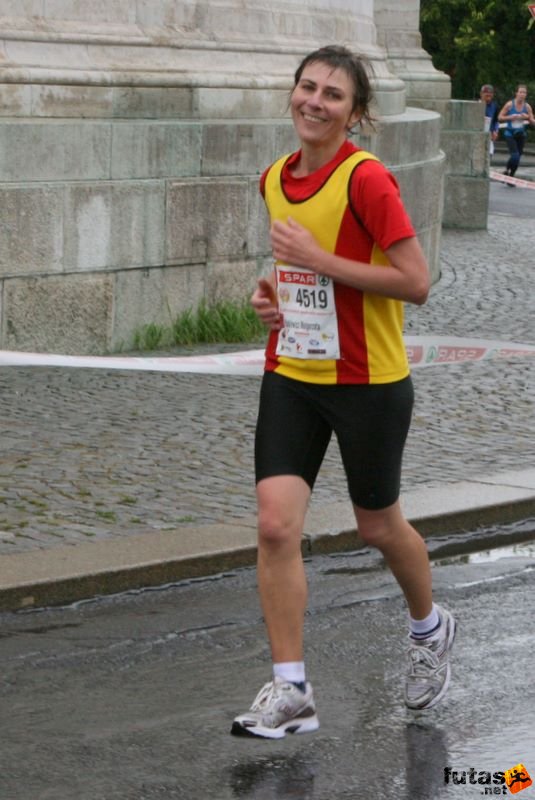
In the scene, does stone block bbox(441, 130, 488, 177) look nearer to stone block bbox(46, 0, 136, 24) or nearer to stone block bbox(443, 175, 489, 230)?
stone block bbox(443, 175, 489, 230)

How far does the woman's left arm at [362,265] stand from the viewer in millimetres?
4836

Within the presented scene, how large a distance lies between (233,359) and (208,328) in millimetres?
5422

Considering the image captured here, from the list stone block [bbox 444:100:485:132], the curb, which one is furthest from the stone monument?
stone block [bbox 444:100:485:132]

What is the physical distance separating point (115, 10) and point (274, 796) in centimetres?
815

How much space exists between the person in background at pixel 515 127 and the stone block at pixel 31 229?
79.9ft

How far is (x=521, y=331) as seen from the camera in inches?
524

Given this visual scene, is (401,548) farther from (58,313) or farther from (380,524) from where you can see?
(58,313)

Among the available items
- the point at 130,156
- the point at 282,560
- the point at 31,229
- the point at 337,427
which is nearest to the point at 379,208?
the point at 337,427

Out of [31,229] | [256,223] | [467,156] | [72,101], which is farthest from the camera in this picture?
[467,156]

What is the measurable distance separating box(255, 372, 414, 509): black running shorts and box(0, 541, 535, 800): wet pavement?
683mm

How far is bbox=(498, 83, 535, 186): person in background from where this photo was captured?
114 feet

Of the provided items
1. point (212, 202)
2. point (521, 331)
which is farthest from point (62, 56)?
point (521, 331)

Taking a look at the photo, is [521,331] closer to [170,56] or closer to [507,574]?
[170,56]

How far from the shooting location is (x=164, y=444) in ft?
29.0
